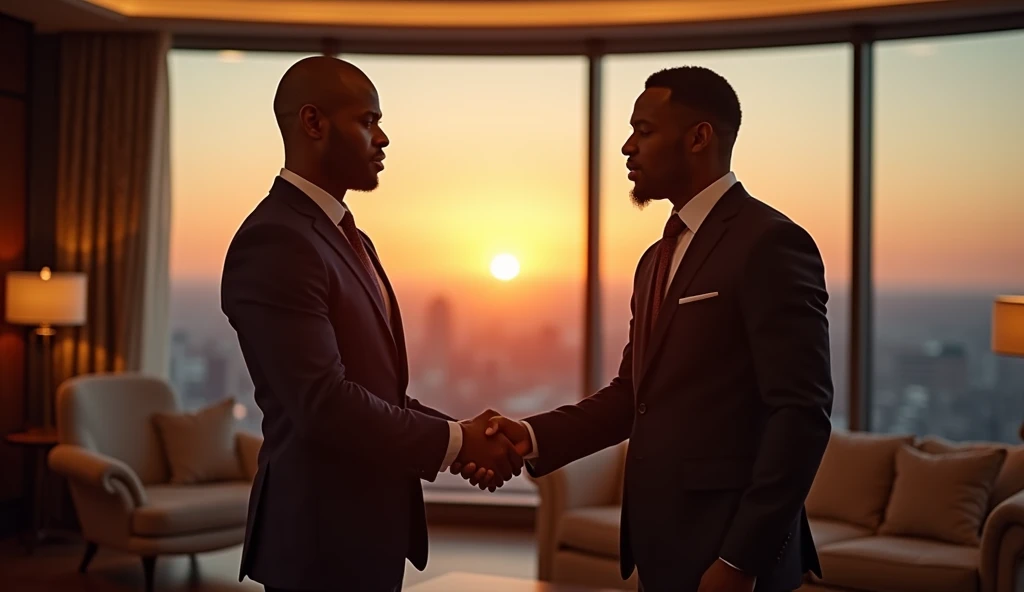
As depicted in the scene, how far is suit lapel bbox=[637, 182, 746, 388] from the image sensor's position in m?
2.40

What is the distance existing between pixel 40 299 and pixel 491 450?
4.46 metres

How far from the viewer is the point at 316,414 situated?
231cm

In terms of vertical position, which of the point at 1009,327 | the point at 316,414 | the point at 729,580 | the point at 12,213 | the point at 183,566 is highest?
the point at 12,213

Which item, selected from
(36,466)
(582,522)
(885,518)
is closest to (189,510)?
(36,466)

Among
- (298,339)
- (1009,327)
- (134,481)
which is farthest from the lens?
(134,481)

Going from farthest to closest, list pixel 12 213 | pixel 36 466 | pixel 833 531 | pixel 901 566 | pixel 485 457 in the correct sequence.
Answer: pixel 12 213 < pixel 36 466 < pixel 833 531 < pixel 901 566 < pixel 485 457

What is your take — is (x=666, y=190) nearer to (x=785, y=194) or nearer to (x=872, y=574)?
(x=872, y=574)

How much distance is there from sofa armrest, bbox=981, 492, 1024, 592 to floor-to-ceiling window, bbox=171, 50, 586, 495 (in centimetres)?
323

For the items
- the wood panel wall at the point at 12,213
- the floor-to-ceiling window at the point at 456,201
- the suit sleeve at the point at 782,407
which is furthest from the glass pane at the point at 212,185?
the suit sleeve at the point at 782,407

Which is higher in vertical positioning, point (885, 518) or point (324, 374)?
point (324, 374)

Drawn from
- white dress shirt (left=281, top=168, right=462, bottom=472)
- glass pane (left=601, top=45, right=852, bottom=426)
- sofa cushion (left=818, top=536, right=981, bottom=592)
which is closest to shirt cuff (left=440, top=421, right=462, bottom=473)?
white dress shirt (left=281, top=168, right=462, bottom=472)

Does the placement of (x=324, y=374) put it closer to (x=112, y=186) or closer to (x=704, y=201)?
(x=704, y=201)

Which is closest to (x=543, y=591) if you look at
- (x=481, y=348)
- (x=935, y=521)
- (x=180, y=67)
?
(x=935, y=521)

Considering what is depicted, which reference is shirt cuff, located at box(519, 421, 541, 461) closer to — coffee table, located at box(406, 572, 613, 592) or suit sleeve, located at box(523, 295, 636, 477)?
suit sleeve, located at box(523, 295, 636, 477)
